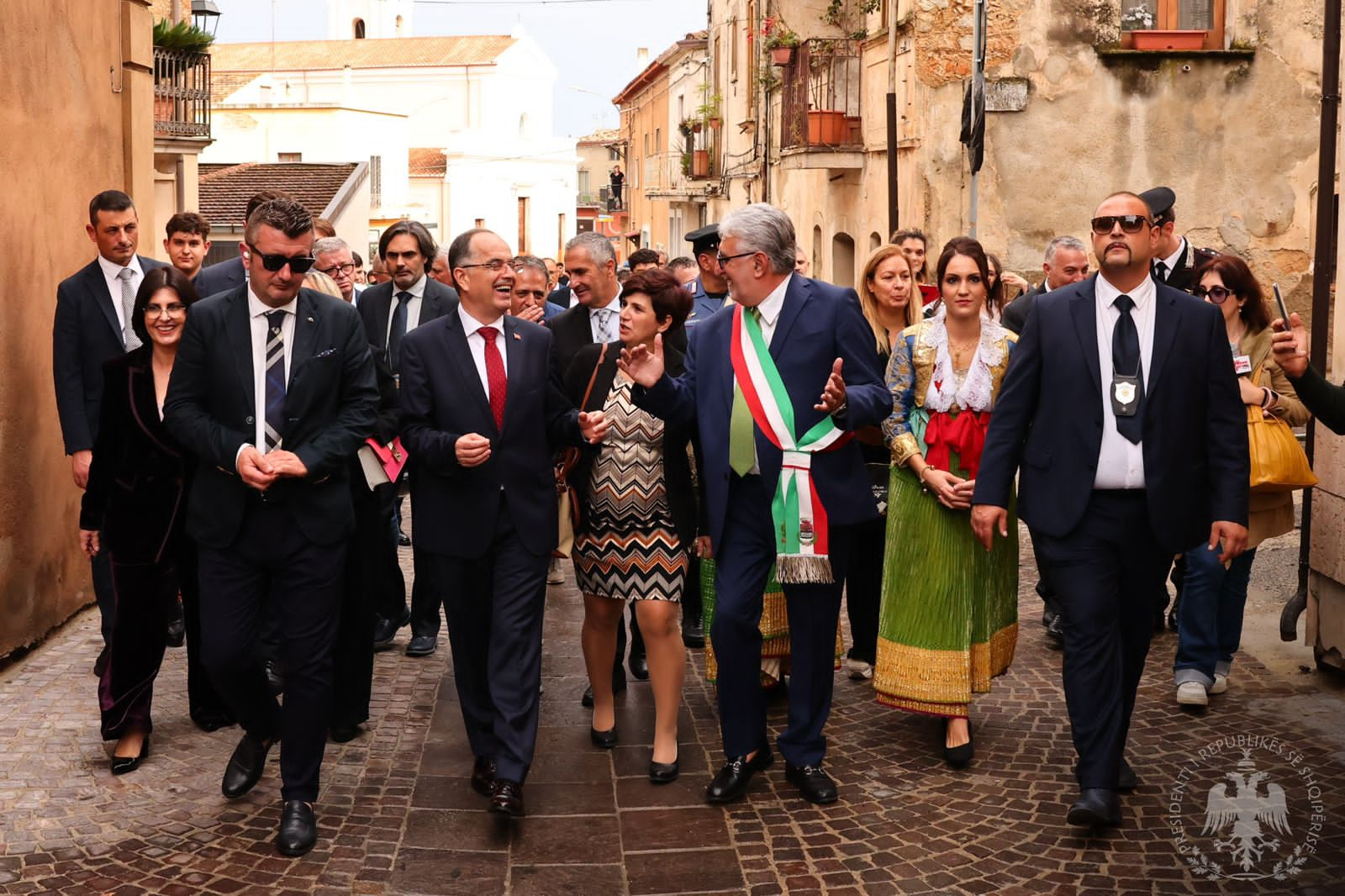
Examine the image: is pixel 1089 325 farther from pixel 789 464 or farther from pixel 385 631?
pixel 385 631

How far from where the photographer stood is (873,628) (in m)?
7.66

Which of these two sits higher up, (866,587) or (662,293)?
(662,293)

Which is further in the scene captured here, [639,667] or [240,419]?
[639,667]

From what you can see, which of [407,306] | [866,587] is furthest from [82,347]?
[866,587]

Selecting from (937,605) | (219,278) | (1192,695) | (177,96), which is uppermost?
(177,96)

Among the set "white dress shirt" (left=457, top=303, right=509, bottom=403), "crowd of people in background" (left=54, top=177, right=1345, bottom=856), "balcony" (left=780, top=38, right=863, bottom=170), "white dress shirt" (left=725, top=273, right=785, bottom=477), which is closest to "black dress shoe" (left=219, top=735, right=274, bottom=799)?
"crowd of people in background" (left=54, top=177, right=1345, bottom=856)

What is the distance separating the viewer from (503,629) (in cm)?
574

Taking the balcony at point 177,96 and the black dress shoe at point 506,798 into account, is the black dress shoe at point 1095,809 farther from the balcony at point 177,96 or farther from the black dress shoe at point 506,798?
the balcony at point 177,96

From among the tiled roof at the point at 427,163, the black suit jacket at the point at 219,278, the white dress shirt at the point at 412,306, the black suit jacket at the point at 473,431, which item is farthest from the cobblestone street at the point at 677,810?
the tiled roof at the point at 427,163

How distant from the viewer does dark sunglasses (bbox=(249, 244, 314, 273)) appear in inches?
213

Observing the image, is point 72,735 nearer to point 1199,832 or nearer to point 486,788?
point 486,788

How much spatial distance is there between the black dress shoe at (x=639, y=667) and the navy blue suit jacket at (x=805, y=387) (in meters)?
1.97

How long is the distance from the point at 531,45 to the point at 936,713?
73909 millimetres

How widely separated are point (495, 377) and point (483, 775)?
1.53 meters
